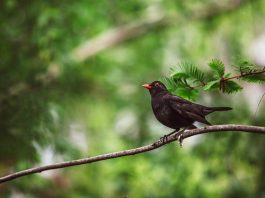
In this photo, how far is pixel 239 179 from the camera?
8.71m

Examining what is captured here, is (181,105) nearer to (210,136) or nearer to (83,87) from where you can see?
(210,136)

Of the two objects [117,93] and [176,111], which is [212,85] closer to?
[176,111]

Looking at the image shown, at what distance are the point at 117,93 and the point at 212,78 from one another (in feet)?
28.7

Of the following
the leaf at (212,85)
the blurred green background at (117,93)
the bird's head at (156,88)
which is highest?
the blurred green background at (117,93)

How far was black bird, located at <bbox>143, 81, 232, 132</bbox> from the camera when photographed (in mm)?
4594

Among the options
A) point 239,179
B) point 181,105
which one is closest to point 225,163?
point 239,179

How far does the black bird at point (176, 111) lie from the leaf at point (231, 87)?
819 mm

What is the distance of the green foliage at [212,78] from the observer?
139 inches

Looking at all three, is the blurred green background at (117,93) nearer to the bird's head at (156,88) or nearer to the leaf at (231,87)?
the leaf at (231,87)

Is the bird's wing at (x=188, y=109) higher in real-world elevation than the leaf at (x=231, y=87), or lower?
higher

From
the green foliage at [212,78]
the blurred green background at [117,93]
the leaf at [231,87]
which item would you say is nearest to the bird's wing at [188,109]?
the blurred green background at [117,93]

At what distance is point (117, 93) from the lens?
1241 cm

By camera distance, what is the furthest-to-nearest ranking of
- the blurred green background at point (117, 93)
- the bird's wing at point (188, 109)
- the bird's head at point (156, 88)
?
the blurred green background at point (117, 93), the bird's head at point (156, 88), the bird's wing at point (188, 109)

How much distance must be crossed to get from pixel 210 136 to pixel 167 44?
4.14 metres
